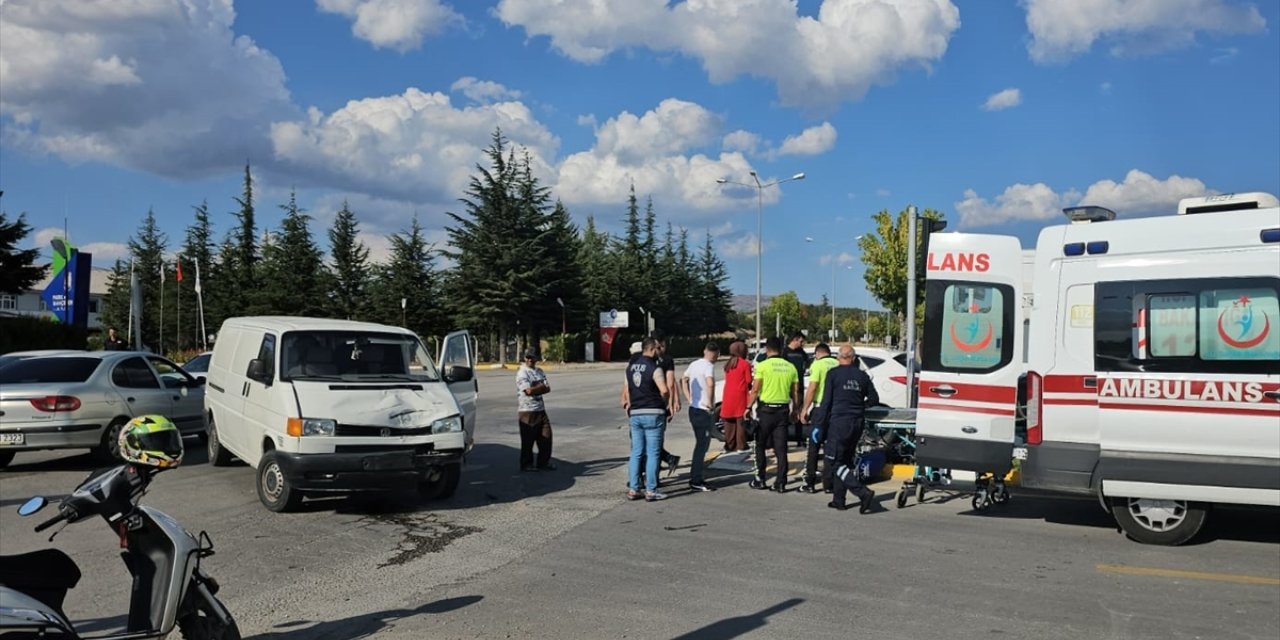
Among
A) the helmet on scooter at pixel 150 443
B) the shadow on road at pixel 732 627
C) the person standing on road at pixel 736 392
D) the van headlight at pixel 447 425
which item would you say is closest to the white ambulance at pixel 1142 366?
the shadow on road at pixel 732 627

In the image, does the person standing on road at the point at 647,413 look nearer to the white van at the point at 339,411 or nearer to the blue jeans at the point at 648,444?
the blue jeans at the point at 648,444

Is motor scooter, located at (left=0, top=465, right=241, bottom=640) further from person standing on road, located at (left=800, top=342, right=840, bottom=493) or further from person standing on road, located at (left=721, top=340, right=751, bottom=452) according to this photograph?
person standing on road, located at (left=721, top=340, right=751, bottom=452)

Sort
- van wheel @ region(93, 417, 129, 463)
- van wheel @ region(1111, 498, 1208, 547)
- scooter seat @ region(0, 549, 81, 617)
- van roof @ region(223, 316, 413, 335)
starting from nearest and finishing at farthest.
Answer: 1. scooter seat @ region(0, 549, 81, 617)
2. van wheel @ region(1111, 498, 1208, 547)
3. van roof @ region(223, 316, 413, 335)
4. van wheel @ region(93, 417, 129, 463)

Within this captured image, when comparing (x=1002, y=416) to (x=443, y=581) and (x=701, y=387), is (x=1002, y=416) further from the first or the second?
(x=443, y=581)

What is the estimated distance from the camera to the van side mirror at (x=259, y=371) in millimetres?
9852

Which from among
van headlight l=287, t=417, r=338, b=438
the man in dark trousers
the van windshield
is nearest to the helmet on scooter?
van headlight l=287, t=417, r=338, b=438

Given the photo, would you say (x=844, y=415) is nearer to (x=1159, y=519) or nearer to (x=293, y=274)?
(x=1159, y=519)

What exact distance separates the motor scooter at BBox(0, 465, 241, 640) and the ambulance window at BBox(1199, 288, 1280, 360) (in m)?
7.49

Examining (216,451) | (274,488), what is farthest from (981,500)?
(216,451)

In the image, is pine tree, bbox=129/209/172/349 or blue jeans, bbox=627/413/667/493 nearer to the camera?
blue jeans, bbox=627/413/667/493

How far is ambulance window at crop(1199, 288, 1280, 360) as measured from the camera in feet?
24.7

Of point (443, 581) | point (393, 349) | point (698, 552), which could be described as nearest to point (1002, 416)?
point (698, 552)

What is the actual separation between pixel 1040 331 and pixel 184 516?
8358mm

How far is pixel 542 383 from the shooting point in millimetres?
12289
